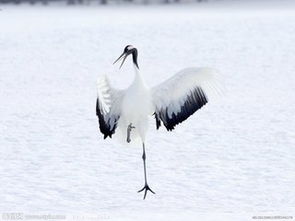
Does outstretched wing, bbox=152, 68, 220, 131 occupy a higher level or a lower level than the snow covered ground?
higher

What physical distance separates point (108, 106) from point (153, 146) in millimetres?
2755

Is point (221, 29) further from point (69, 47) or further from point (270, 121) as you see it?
point (270, 121)

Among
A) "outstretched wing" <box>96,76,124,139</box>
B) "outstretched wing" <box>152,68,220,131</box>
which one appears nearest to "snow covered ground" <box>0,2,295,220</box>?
"outstretched wing" <box>96,76,124,139</box>

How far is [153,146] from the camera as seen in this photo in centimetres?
947

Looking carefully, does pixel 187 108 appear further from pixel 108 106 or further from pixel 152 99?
pixel 108 106

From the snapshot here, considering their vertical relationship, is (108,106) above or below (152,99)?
below

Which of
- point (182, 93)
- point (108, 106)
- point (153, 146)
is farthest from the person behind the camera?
point (153, 146)

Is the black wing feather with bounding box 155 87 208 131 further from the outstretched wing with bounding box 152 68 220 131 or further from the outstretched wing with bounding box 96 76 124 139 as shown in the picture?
the outstretched wing with bounding box 96 76 124 139

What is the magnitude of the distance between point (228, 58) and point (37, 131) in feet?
32.3

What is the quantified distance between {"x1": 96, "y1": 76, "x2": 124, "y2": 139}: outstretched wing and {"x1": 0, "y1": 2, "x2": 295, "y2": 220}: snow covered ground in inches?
24.7

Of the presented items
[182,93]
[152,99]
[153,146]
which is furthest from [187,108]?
[153,146]

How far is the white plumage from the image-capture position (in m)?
6.58

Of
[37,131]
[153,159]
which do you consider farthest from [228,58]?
[153,159]

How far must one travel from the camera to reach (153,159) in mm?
8711
